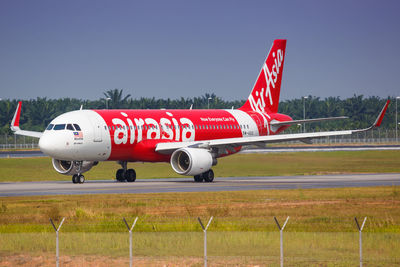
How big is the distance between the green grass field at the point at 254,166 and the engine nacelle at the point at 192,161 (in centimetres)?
1128

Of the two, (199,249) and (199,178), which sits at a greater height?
(199,178)

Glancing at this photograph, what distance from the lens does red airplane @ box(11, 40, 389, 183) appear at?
48688 millimetres

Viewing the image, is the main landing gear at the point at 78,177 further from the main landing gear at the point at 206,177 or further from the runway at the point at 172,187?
the main landing gear at the point at 206,177

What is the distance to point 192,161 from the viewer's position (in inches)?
1948

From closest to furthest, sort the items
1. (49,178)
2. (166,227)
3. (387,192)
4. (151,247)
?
(151,247), (166,227), (387,192), (49,178)

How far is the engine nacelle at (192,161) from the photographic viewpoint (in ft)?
163

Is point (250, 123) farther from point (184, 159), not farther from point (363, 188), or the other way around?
point (363, 188)

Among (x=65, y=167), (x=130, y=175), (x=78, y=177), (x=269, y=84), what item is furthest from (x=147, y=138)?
(x=269, y=84)

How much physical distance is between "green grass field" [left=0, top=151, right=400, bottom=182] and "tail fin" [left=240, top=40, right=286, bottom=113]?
5.58 metres

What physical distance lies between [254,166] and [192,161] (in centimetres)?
2224

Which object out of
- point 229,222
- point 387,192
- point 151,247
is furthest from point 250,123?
point 151,247

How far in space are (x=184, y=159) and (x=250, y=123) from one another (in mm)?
10340

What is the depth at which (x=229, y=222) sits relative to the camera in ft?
93.5

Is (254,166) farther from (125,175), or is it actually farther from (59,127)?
(59,127)
